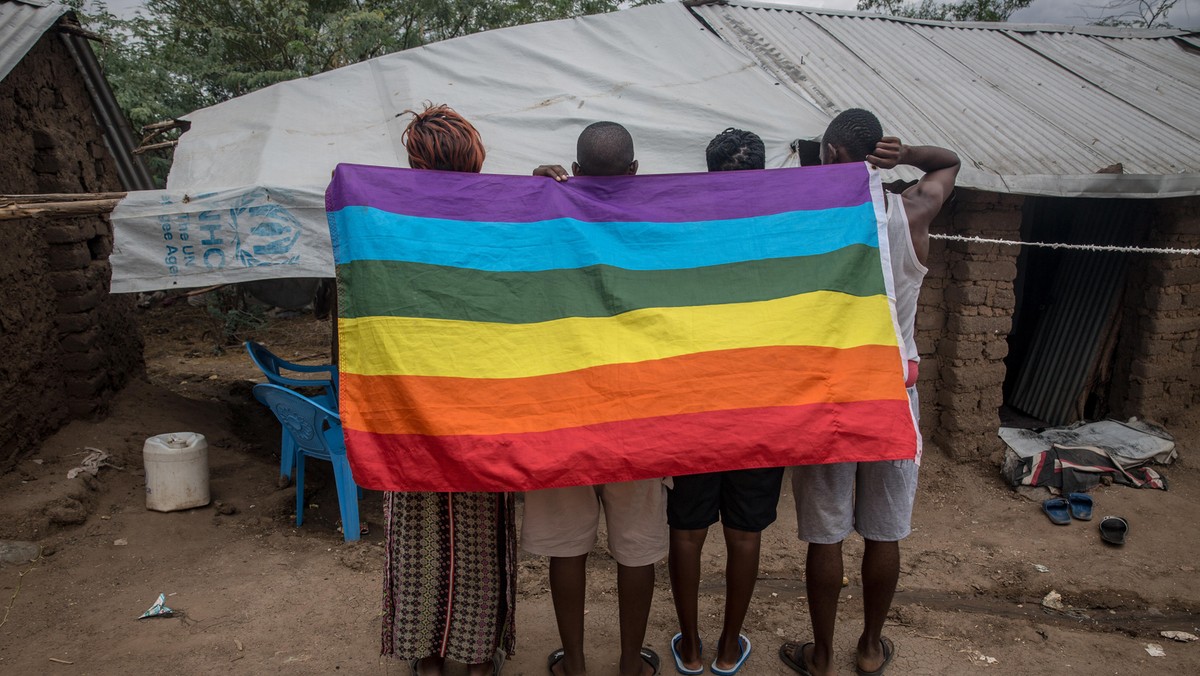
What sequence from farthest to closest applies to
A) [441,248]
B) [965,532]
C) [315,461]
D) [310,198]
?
[315,461] < [965,532] < [310,198] < [441,248]

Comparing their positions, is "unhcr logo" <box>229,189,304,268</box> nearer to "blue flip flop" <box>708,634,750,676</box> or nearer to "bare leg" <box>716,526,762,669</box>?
"bare leg" <box>716,526,762,669</box>

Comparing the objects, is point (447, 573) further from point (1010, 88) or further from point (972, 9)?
point (972, 9)

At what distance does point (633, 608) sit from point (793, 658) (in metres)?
0.75

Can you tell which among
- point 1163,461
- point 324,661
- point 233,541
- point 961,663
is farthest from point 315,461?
point 1163,461

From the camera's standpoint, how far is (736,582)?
2658mm

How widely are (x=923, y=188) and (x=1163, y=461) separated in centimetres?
429

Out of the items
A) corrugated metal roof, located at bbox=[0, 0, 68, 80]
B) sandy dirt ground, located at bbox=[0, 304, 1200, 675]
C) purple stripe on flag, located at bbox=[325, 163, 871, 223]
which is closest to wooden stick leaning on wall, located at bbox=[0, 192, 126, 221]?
corrugated metal roof, located at bbox=[0, 0, 68, 80]

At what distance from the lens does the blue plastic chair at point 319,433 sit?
389 centimetres

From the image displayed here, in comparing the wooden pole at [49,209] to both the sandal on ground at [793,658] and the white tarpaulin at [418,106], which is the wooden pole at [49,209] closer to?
the white tarpaulin at [418,106]

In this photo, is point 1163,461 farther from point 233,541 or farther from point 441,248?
point 233,541

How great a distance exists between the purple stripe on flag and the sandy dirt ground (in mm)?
1687

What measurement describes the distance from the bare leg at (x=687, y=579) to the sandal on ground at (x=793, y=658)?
36cm

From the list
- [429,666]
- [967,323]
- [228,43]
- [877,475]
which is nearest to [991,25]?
[967,323]

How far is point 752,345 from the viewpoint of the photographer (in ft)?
7.97
